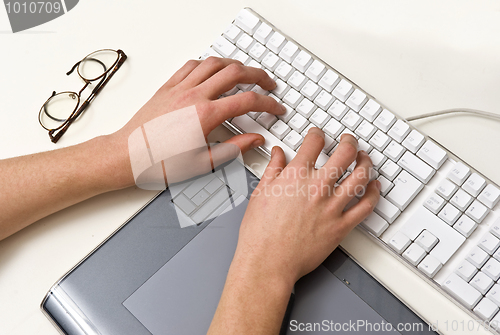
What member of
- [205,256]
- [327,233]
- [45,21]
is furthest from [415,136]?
[45,21]

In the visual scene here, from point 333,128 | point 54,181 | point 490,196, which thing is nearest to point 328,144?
point 333,128

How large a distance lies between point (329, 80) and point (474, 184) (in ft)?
0.82

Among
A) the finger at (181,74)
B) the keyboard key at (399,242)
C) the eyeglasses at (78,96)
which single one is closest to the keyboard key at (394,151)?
the keyboard key at (399,242)

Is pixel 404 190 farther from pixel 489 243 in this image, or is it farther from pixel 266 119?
pixel 266 119

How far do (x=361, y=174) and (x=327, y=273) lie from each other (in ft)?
0.47

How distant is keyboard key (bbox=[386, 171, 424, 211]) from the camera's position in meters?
0.55

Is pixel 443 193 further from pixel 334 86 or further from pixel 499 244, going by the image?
pixel 334 86

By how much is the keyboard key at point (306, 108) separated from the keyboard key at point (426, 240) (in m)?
0.23

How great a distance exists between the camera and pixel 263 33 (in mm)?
652

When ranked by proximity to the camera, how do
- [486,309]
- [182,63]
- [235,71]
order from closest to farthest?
[486,309] → [235,71] → [182,63]

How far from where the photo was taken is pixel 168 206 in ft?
1.97

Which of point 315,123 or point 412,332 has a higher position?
point 315,123

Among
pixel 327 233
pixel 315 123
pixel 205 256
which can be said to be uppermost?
pixel 315 123

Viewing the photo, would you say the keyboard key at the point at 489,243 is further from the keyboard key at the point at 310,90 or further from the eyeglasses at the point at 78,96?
the eyeglasses at the point at 78,96
